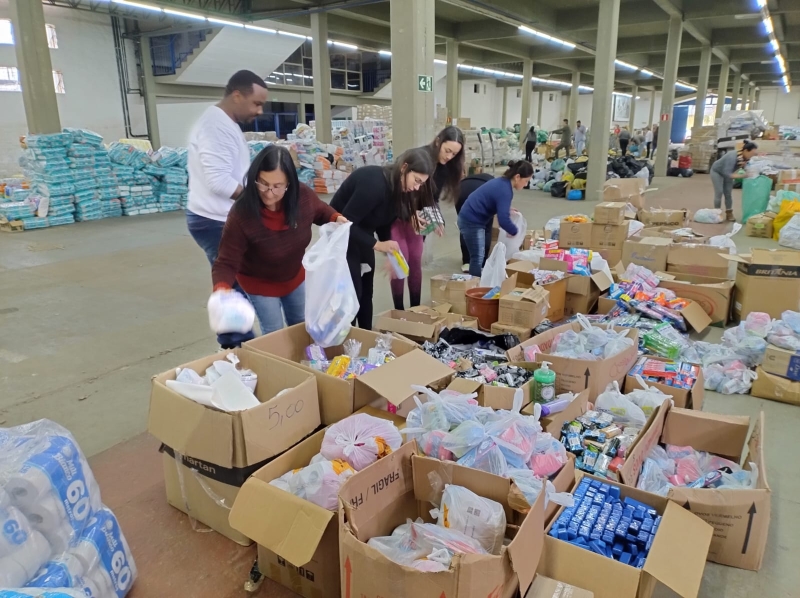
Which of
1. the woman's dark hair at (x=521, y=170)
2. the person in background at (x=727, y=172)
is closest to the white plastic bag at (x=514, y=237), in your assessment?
the woman's dark hair at (x=521, y=170)

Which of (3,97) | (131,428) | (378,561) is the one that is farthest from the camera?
(3,97)

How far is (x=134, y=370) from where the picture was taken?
3262mm

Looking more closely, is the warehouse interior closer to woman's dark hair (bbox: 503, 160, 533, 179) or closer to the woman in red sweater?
the woman in red sweater

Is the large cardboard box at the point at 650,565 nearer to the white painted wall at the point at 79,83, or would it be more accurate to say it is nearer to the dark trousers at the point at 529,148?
the white painted wall at the point at 79,83

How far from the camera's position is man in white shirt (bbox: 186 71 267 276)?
2.52m

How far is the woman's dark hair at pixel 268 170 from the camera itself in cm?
213

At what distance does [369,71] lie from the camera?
20938mm

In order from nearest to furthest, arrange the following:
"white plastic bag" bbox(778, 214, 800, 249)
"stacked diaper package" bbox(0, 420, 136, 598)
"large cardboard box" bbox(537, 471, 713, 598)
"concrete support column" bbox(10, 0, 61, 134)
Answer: "stacked diaper package" bbox(0, 420, 136, 598) → "large cardboard box" bbox(537, 471, 713, 598) → "white plastic bag" bbox(778, 214, 800, 249) → "concrete support column" bbox(10, 0, 61, 134)

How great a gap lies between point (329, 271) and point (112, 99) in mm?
14196

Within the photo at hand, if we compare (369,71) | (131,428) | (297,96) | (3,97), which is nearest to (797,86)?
(369,71)

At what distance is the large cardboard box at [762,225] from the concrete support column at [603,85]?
10.7ft

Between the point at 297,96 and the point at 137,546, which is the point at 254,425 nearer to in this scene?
the point at 137,546

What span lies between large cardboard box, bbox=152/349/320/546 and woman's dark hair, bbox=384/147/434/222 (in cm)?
125

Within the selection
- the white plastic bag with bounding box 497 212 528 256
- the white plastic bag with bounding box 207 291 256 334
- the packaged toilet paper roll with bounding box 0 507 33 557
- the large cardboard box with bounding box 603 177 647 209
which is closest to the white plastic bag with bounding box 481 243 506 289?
the white plastic bag with bounding box 497 212 528 256
